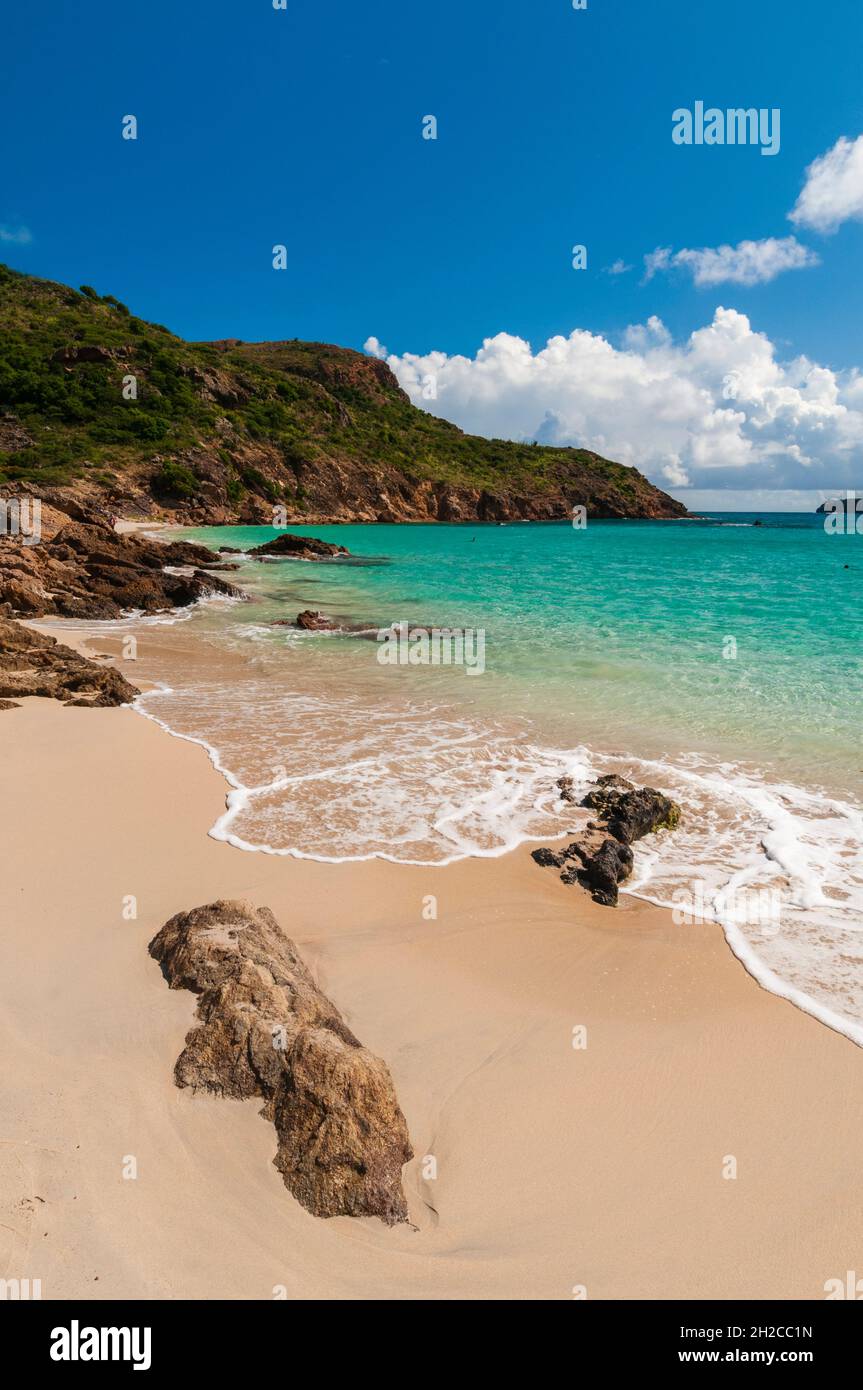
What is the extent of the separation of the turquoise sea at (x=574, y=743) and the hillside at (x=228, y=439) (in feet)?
104

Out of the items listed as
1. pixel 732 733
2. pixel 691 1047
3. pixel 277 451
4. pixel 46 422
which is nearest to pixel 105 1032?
pixel 691 1047

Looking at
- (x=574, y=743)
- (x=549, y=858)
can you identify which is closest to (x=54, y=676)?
(x=574, y=743)

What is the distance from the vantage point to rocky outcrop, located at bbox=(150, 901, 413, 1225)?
2900 millimetres

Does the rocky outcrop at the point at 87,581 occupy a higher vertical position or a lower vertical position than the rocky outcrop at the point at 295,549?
lower

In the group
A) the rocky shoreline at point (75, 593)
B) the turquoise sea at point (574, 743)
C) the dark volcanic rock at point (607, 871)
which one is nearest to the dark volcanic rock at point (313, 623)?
the turquoise sea at point (574, 743)

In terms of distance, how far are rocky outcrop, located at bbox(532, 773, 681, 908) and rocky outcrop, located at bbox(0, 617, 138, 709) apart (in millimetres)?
7313

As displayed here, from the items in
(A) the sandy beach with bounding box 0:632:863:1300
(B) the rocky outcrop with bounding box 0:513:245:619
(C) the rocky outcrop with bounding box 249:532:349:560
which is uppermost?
(C) the rocky outcrop with bounding box 249:532:349:560

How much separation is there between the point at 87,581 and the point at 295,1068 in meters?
21.9

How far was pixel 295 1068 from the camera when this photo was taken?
318 centimetres

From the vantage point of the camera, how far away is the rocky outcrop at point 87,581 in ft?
59.8

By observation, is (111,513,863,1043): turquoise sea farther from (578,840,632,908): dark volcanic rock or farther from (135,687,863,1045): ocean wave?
(578,840,632,908): dark volcanic rock

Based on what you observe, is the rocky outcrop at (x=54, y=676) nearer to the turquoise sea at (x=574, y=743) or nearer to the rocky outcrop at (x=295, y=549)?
the turquoise sea at (x=574, y=743)

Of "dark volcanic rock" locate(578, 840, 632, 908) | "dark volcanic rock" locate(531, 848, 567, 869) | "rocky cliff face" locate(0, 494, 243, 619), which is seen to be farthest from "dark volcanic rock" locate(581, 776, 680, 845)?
"rocky cliff face" locate(0, 494, 243, 619)

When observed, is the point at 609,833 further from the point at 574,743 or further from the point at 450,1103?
the point at 450,1103
